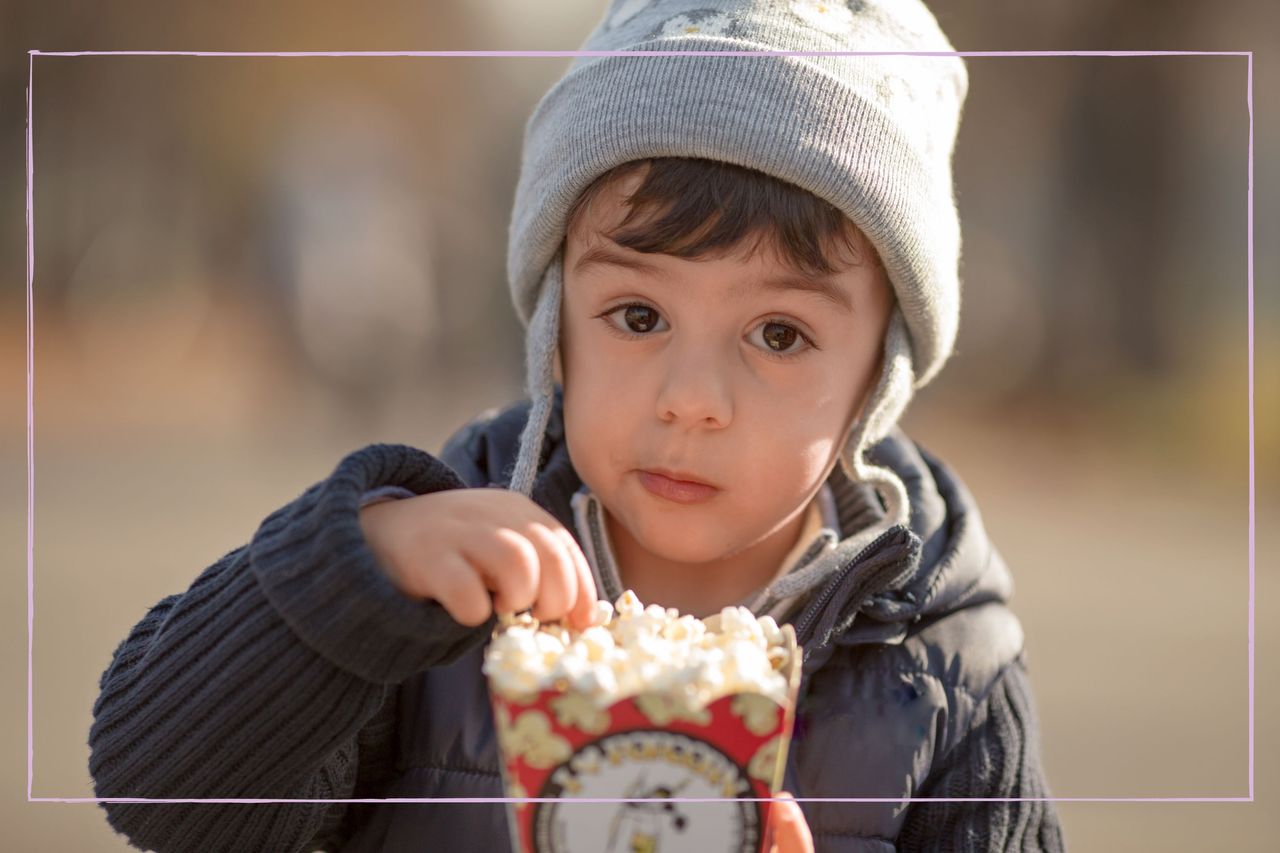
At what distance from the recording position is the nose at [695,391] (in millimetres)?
1402

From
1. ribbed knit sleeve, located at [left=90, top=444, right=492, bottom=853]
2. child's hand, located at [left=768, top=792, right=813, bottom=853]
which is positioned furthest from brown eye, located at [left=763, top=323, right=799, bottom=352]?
child's hand, located at [left=768, top=792, right=813, bottom=853]

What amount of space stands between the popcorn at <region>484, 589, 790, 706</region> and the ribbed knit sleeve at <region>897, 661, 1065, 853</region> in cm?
47

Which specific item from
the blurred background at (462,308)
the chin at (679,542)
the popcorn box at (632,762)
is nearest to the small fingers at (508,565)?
the popcorn box at (632,762)

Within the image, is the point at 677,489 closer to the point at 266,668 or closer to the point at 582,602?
the point at 582,602

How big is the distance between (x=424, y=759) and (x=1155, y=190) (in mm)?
8405

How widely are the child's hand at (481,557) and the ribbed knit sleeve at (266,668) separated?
0.10 ft

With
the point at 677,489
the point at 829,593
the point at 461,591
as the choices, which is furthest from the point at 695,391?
the point at 461,591

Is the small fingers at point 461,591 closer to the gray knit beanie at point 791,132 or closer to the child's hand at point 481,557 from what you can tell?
the child's hand at point 481,557

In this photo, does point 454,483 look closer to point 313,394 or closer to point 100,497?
point 100,497

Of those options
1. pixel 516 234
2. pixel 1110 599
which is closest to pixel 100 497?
pixel 1110 599

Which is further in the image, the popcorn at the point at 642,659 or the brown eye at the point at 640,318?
the brown eye at the point at 640,318

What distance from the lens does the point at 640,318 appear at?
4.89 feet

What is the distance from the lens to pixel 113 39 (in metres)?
8.47

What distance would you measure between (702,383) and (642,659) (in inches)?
16.6
